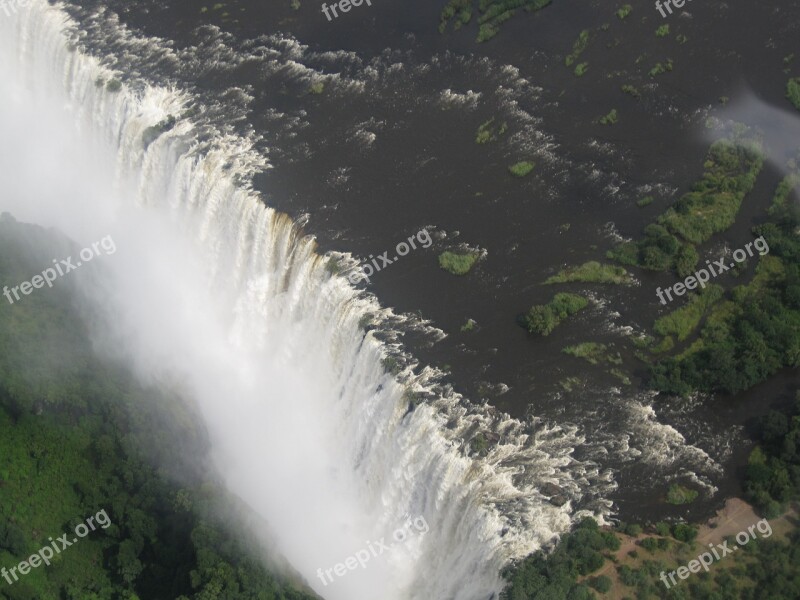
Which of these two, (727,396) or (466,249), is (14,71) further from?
(727,396)

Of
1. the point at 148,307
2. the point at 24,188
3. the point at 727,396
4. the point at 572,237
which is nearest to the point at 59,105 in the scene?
the point at 24,188

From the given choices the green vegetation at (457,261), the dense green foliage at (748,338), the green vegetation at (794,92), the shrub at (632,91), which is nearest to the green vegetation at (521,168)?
the green vegetation at (457,261)

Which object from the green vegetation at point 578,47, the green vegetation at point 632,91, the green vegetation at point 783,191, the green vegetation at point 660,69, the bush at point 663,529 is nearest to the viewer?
the bush at point 663,529

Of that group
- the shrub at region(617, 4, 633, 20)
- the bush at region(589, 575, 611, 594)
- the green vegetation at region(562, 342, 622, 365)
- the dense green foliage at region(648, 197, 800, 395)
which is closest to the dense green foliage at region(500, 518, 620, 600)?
the bush at region(589, 575, 611, 594)

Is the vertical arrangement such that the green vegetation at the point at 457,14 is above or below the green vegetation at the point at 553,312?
above

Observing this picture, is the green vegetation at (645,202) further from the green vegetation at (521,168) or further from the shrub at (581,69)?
the shrub at (581,69)

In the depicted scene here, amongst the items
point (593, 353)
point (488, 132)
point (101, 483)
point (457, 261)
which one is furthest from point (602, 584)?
point (488, 132)
